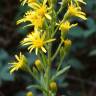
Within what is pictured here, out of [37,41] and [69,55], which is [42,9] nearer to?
[37,41]

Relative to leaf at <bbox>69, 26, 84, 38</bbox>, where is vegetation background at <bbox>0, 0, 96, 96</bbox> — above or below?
below

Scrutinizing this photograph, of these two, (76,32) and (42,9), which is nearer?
(42,9)

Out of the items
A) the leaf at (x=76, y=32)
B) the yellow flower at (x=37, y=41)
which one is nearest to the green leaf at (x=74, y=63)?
the leaf at (x=76, y=32)

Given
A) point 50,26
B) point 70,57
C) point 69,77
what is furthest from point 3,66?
point 50,26

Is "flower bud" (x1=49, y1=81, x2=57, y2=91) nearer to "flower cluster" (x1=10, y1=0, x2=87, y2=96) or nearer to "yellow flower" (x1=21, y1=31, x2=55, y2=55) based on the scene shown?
"flower cluster" (x1=10, y1=0, x2=87, y2=96)

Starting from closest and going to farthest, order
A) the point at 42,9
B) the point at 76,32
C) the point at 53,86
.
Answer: the point at 42,9
the point at 53,86
the point at 76,32

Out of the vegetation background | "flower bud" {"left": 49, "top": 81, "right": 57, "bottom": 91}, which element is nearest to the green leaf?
the vegetation background

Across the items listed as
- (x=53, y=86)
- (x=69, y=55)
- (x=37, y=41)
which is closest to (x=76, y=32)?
(x=69, y=55)

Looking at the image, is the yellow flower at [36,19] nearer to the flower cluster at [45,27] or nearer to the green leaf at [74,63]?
the flower cluster at [45,27]
